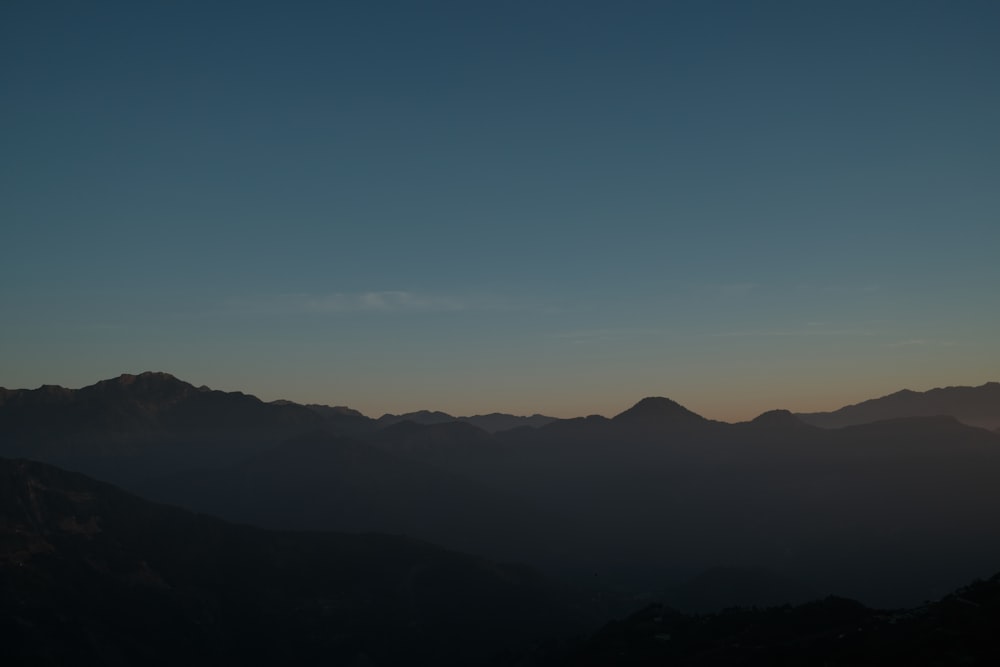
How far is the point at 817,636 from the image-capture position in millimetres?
68125

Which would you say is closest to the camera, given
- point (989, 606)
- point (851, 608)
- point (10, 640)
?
point (989, 606)

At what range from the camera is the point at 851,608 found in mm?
79688

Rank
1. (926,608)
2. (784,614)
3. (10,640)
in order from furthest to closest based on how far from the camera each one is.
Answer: (10,640)
(784,614)
(926,608)

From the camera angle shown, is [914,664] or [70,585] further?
[70,585]

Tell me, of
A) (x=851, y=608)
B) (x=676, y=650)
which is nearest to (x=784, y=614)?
(x=851, y=608)

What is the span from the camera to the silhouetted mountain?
47.2 m

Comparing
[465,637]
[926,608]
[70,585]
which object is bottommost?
[465,637]

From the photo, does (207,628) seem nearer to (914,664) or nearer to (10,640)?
(10,640)

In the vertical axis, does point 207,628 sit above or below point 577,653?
below

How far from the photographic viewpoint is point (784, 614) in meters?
86.6

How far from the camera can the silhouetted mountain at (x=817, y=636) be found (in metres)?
47.2

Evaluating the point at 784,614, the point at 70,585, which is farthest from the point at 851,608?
the point at 70,585

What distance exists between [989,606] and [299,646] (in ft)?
594

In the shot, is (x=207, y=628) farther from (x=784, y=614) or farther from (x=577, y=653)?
(x=784, y=614)
